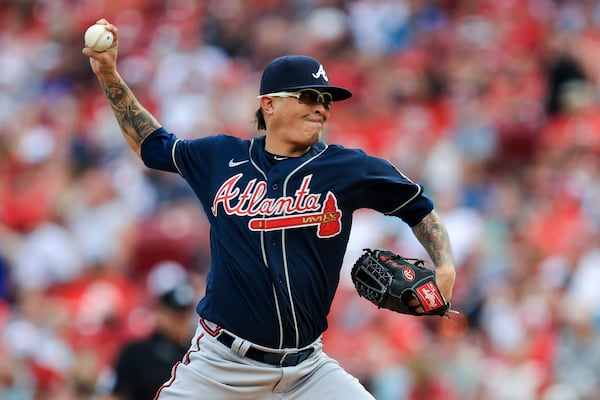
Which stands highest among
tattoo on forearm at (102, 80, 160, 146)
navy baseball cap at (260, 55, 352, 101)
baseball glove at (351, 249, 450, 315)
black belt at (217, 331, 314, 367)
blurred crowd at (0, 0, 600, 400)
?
navy baseball cap at (260, 55, 352, 101)

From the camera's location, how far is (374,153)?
10.4 metres

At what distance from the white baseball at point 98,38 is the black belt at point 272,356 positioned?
130cm

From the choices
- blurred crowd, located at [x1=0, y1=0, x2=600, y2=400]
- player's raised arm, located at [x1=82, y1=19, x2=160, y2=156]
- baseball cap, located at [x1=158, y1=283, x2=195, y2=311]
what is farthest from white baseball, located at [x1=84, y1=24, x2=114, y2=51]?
blurred crowd, located at [x1=0, y1=0, x2=600, y2=400]

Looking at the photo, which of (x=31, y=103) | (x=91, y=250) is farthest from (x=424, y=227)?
(x=31, y=103)

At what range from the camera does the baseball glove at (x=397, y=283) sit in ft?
15.1

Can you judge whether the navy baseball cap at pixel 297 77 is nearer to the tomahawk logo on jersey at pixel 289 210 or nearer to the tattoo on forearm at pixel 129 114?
the tomahawk logo on jersey at pixel 289 210

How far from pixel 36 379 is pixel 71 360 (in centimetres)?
31

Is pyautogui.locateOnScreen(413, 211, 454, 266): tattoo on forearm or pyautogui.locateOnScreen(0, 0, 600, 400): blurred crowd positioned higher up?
pyautogui.locateOnScreen(413, 211, 454, 266): tattoo on forearm

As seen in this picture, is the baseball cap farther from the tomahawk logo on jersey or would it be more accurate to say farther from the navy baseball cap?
the navy baseball cap

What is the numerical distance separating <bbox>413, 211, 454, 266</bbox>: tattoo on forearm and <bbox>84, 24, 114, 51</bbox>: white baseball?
1.50 m

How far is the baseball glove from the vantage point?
4613 millimetres

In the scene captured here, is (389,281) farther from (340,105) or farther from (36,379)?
(340,105)

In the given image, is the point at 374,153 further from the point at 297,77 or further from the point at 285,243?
the point at 285,243

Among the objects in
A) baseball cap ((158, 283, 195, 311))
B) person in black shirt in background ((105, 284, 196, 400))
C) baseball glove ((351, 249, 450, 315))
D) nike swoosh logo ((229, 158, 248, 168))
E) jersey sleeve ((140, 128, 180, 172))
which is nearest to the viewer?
baseball glove ((351, 249, 450, 315))
